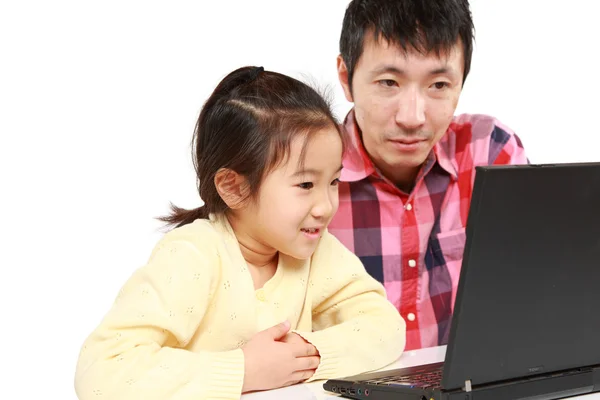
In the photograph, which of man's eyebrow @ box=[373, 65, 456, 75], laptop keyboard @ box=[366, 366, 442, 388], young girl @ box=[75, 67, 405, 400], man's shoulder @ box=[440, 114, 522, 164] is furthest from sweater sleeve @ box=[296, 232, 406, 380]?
man's shoulder @ box=[440, 114, 522, 164]

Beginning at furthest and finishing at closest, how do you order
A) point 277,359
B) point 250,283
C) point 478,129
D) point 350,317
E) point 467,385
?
point 478,129
point 350,317
point 250,283
point 277,359
point 467,385

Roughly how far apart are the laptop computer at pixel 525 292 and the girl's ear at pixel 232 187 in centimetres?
45

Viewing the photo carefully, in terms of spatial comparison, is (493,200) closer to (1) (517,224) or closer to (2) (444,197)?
(1) (517,224)

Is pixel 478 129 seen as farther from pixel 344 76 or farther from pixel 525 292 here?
pixel 525 292

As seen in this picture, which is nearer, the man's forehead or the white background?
the man's forehead

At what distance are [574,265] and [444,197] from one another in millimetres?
978

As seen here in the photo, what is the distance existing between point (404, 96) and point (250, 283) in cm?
65

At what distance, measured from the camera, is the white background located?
241cm

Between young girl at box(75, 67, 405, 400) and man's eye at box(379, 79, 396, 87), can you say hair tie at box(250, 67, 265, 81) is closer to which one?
young girl at box(75, 67, 405, 400)

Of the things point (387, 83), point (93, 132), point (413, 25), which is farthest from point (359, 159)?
point (93, 132)

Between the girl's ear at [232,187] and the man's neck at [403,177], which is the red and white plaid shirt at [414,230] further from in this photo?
the girl's ear at [232,187]

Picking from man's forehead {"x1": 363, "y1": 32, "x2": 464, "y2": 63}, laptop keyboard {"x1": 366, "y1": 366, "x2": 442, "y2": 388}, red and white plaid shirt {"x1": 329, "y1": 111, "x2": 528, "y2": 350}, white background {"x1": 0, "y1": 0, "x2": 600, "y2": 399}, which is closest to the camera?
laptop keyboard {"x1": 366, "y1": 366, "x2": 442, "y2": 388}

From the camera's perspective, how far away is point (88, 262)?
249 cm

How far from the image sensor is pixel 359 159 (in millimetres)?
2123
